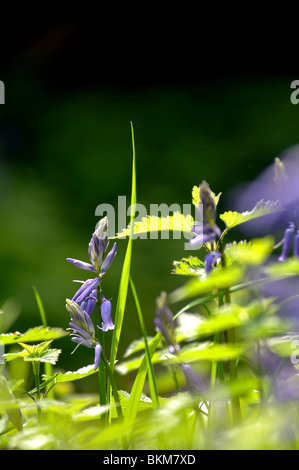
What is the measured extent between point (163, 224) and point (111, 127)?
272 cm

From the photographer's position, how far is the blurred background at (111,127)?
252 cm

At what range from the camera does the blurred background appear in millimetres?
2518

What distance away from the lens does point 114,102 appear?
342 centimetres

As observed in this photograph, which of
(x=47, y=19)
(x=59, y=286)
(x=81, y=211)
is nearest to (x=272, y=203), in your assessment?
(x=59, y=286)

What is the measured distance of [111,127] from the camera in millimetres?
3301

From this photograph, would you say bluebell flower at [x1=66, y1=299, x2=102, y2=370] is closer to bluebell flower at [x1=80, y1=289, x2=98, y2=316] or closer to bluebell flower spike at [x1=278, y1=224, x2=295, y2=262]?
bluebell flower at [x1=80, y1=289, x2=98, y2=316]

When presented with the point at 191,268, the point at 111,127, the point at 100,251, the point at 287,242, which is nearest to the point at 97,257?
the point at 100,251

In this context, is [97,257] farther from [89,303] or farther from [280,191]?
[280,191]

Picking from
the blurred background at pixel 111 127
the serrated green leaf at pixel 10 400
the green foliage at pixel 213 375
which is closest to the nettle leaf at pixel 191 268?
the green foliage at pixel 213 375

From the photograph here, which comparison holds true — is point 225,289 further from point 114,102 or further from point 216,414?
point 114,102

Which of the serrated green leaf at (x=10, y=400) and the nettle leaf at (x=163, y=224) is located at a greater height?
the nettle leaf at (x=163, y=224)

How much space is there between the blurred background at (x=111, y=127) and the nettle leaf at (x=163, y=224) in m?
1.60

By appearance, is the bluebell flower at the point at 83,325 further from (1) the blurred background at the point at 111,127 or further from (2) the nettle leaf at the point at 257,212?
(1) the blurred background at the point at 111,127

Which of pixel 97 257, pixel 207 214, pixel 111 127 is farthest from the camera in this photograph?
pixel 111 127
